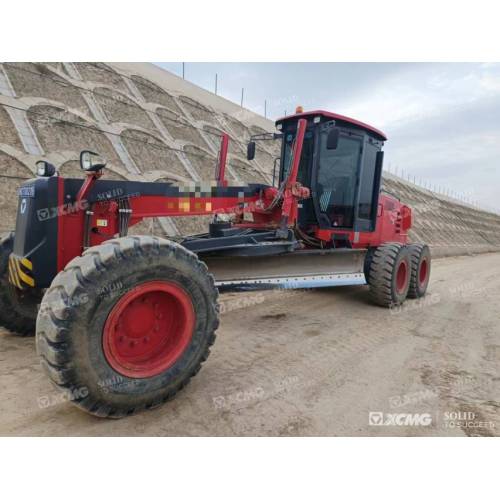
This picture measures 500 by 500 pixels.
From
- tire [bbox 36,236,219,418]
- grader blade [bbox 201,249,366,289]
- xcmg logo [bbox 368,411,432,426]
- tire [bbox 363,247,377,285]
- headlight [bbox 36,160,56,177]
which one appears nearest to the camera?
tire [bbox 36,236,219,418]

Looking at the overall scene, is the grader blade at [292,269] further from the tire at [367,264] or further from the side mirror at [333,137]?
the side mirror at [333,137]

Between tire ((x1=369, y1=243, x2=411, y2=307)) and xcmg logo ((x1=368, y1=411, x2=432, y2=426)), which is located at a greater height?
tire ((x1=369, y1=243, x2=411, y2=307))

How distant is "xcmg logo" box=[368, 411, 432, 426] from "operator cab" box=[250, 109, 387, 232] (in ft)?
11.2

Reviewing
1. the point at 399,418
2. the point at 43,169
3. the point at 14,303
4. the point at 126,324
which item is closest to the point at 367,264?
the point at 399,418

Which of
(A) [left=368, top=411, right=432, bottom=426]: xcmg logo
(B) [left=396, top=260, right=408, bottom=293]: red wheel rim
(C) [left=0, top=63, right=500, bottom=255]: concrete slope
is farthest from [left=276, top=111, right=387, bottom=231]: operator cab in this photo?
(A) [left=368, top=411, right=432, bottom=426]: xcmg logo

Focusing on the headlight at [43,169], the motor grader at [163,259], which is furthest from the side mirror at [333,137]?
the headlight at [43,169]

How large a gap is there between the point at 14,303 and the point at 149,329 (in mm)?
1949

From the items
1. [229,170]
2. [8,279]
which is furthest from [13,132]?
[229,170]

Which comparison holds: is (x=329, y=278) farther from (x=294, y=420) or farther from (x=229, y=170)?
(x=229, y=170)

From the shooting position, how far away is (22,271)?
10.6ft

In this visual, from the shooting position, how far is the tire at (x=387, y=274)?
5973mm

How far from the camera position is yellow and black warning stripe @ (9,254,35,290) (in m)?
3.21

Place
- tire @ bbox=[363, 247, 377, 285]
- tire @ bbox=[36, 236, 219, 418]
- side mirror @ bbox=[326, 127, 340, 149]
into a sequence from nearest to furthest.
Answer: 1. tire @ bbox=[36, 236, 219, 418]
2. side mirror @ bbox=[326, 127, 340, 149]
3. tire @ bbox=[363, 247, 377, 285]

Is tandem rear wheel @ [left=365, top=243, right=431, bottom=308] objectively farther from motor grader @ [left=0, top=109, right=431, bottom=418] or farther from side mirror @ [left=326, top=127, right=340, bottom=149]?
side mirror @ [left=326, top=127, right=340, bottom=149]
